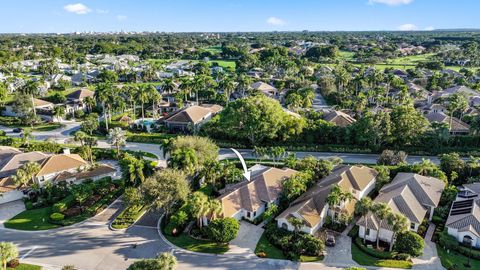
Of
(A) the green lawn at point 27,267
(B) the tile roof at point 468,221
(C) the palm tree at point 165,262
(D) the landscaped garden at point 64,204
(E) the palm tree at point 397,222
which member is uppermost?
(E) the palm tree at point 397,222

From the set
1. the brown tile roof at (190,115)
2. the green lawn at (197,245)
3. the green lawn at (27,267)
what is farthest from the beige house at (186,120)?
the green lawn at (27,267)

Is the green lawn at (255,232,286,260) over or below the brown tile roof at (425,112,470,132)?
below

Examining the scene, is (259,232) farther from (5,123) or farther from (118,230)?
(5,123)

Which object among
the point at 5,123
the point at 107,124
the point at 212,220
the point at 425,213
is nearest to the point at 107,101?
the point at 107,124

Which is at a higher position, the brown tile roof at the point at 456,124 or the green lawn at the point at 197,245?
the brown tile roof at the point at 456,124

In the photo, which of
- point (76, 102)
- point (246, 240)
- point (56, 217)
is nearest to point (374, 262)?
point (246, 240)

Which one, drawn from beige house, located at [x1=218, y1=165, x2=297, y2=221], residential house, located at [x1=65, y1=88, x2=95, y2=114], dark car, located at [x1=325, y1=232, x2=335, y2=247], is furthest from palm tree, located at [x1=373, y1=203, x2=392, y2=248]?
residential house, located at [x1=65, y1=88, x2=95, y2=114]

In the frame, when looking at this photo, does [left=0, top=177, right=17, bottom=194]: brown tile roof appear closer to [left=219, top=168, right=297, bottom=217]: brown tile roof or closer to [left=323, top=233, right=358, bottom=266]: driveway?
[left=219, top=168, right=297, bottom=217]: brown tile roof

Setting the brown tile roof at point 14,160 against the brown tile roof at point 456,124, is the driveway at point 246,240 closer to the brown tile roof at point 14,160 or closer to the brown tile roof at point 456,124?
the brown tile roof at point 14,160
